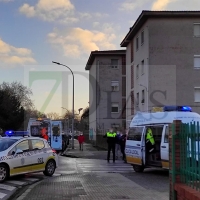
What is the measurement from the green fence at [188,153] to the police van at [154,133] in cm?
692

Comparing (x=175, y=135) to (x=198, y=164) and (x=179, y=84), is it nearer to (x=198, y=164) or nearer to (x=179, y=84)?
(x=198, y=164)

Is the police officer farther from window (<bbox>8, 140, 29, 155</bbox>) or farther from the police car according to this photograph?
window (<bbox>8, 140, 29, 155</bbox>)

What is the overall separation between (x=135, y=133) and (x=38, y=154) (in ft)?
13.8

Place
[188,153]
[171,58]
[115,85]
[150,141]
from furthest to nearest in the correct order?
[115,85], [171,58], [150,141], [188,153]

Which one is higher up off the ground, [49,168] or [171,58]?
[171,58]

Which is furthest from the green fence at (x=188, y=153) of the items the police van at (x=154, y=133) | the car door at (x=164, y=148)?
the police van at (x=154, y=133)

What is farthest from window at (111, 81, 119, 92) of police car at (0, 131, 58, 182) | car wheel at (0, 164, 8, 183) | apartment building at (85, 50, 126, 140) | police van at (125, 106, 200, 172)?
car wheel at (0, 164, 8, 183)

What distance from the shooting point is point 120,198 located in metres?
9.79

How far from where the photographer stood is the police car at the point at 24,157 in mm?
13555

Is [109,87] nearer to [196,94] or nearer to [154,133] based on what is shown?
[196,94]

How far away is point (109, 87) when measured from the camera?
190 feet

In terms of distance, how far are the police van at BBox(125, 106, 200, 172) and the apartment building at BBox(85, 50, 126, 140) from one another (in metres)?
39.7

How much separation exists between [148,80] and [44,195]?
2547 cm

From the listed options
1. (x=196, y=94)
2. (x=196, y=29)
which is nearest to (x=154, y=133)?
(x=196, y=94)
